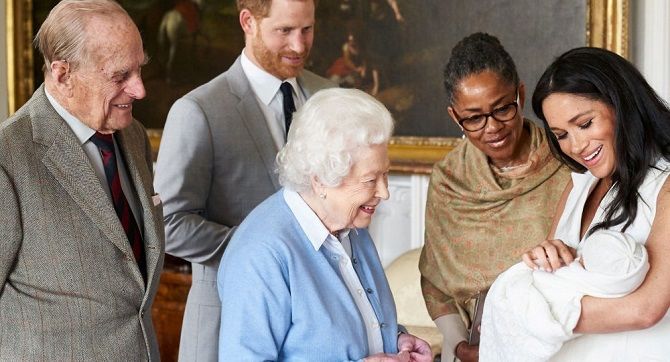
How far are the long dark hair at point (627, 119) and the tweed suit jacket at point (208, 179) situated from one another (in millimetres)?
1481

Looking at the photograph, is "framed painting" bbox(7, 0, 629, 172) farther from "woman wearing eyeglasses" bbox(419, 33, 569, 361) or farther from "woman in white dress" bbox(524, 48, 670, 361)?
"woman in white dress" bbox(524, 48, 670, 361)

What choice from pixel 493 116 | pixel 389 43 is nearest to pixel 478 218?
pixel 493 116

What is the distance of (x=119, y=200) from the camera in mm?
3045

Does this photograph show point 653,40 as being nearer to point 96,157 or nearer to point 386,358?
point 386,358

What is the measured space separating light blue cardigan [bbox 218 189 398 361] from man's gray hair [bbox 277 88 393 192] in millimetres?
164

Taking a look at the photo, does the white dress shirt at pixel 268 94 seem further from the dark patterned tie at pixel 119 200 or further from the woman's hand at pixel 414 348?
the woman's hand at pixel 414 348

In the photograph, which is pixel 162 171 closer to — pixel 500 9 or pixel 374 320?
pixel 374 320

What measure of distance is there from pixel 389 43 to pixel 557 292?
3.38m

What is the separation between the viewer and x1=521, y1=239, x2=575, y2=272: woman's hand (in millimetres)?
2729

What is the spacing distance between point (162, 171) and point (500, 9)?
93.6 inches

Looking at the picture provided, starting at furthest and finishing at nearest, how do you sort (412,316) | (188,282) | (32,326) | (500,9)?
(188,282), (412,316), (500,9), (32,326)

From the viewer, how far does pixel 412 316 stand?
5871 mm

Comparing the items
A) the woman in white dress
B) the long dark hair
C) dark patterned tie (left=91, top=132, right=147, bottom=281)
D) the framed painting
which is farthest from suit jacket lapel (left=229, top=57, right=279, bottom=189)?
the framed painting

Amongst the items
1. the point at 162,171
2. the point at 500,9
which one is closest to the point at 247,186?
the point at 162,171
